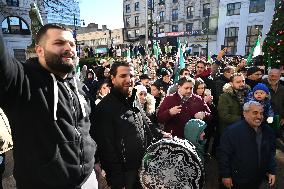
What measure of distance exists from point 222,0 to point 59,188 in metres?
43.2

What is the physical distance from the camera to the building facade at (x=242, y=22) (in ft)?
119

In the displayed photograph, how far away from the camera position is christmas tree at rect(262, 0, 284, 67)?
9.04 meters

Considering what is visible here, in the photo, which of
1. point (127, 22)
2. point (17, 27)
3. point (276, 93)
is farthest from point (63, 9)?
point (127, 22)

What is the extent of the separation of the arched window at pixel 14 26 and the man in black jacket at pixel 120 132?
3234cm

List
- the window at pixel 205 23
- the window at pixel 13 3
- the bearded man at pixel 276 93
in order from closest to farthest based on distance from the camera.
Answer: the bearded man at pixel 276 93 < the window at pixel 13 3 < the window at pixel 205 23

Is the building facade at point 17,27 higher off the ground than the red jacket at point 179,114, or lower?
higher

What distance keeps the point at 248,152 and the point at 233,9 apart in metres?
40.4

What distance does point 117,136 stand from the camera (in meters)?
2.74

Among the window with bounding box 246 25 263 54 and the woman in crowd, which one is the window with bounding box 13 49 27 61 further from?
the woman in crowd

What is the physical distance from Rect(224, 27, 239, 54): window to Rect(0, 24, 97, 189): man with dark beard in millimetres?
40813

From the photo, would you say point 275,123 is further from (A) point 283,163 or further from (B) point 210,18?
(B) point 210,18

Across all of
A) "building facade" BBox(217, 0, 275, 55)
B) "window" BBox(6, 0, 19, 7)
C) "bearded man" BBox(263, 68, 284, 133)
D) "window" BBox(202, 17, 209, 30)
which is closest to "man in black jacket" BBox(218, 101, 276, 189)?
"bearded man" BBox(263, 68, 284, 133)

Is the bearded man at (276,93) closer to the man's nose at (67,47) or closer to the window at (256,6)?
the man's nose at (67,47)

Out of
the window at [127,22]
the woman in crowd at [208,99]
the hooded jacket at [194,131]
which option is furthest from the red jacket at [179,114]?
the window at [127,22]
